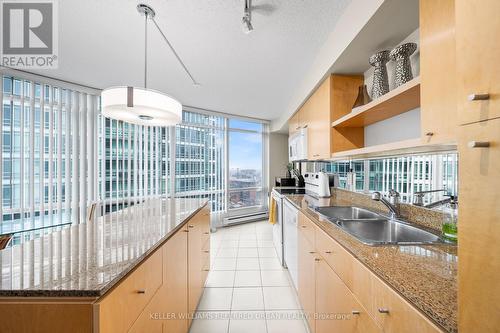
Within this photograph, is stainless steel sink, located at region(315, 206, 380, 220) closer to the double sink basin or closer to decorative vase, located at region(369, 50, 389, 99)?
the double sink basin

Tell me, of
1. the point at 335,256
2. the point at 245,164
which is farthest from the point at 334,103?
the point at 245,164

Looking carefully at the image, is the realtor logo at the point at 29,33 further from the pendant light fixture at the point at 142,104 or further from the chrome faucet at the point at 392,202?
the chrome faucet at the point at 392,202

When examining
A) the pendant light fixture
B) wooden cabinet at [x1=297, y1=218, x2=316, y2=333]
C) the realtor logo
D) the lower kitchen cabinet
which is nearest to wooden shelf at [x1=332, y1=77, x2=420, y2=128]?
the lower kitchen cabinet

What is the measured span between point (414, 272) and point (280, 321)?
4.85 ft

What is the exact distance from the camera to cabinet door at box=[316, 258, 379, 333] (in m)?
0.83

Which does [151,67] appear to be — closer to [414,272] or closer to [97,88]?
[97,88]

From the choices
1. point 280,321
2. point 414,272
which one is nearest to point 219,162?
point 280,321

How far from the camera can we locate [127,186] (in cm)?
342

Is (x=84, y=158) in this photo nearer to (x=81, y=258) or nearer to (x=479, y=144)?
(x=81, y=258)

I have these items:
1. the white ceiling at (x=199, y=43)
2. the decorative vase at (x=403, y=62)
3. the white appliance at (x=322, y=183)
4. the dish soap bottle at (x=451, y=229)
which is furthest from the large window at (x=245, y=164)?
the dish soap bottle at (x=451, y=229)

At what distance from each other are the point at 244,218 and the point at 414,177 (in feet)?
12.6

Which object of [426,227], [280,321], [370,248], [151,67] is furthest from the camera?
[151,67]

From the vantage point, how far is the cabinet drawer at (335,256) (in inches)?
36.8

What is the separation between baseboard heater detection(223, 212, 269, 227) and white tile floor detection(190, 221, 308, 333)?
1208 mm
